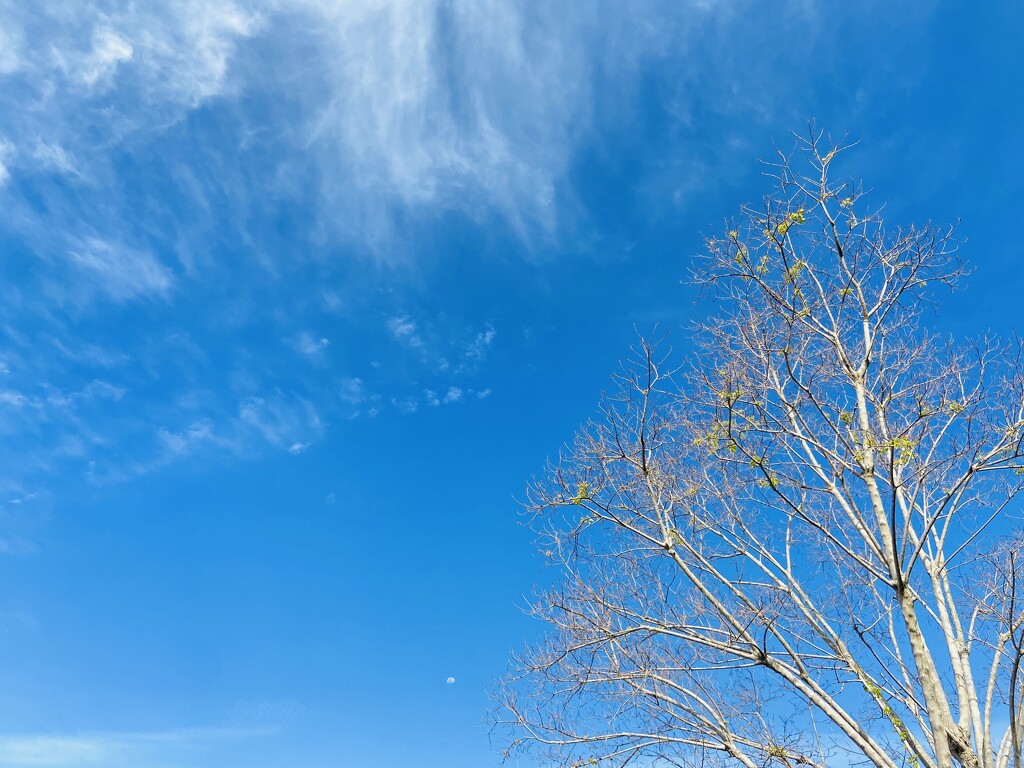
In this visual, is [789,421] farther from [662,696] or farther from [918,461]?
[662,696]

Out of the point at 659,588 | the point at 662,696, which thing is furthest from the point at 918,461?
the point at 662,696

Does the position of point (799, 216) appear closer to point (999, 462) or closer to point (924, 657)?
point (999, 462)

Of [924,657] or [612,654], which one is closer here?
[924,657]

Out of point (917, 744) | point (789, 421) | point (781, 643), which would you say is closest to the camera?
point (917, 744)

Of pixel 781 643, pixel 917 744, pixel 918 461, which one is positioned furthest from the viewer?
pixel 918 461

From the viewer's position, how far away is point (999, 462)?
8.62 m

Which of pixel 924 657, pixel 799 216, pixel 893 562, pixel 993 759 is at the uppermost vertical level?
pixel 799 216

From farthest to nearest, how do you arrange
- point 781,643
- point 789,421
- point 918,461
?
point 789,421, point 918,461, point 781,643

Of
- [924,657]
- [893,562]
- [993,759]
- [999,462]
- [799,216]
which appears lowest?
[993,759]

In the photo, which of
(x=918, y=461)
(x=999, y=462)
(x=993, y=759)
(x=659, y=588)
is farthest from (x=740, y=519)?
(x=993, y=759)

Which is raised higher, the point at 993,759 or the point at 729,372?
the point at 729,372

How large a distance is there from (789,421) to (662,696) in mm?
3918

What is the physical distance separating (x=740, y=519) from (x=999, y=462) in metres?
3.03

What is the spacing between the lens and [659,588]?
959cm
